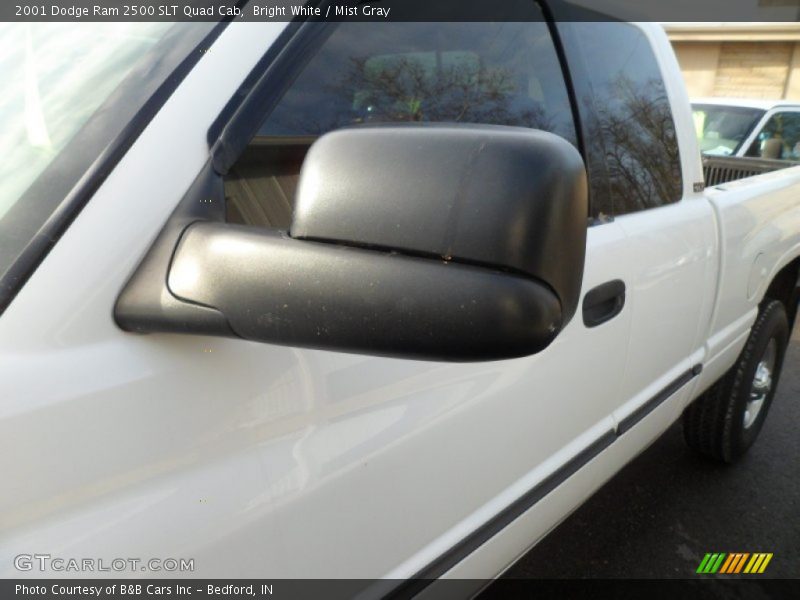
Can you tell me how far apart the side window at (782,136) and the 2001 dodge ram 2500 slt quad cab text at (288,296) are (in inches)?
229

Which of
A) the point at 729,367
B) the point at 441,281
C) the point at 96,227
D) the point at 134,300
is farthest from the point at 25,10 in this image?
the point at 729,367

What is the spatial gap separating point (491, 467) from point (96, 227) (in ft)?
3.35

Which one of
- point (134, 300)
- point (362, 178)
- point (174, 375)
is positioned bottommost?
point (174, 375)

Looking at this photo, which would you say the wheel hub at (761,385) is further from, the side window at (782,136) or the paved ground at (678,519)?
the side window at (782,136)

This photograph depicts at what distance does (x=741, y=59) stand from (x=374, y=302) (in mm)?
19428

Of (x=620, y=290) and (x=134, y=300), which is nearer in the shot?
(x=134, y=300)

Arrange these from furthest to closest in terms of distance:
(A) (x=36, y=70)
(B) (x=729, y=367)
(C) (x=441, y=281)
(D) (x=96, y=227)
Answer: (B) (x=729, y=367), (A) (x=36, y=70), (D) (x=96, y=227), (C) (x=441, y=281)

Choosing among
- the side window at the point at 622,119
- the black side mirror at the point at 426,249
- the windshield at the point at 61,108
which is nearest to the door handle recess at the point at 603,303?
the side window at the point at 622,119

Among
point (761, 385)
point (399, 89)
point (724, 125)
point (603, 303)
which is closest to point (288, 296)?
point (399, 89)

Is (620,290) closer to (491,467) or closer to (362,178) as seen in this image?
(491,467)

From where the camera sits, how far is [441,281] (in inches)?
28.7

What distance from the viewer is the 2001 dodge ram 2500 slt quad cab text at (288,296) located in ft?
2.43

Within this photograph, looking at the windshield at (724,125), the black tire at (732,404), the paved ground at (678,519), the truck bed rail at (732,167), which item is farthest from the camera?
the windshield at (724,125)

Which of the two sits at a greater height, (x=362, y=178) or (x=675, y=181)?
(x=362, y=178)
